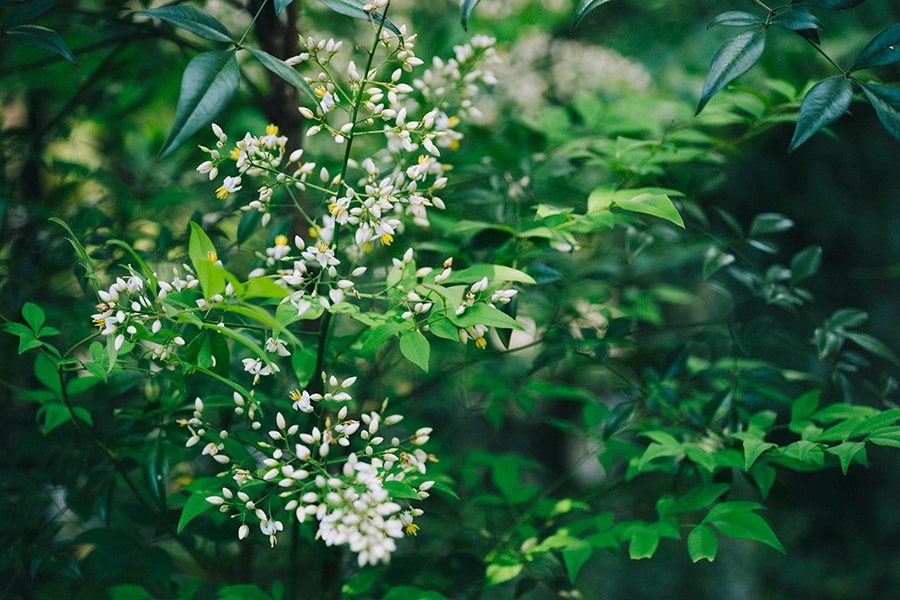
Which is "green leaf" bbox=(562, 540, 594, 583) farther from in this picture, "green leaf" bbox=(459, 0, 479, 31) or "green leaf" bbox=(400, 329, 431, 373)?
"green leaf" bbox=(459, 0, 479, 31)

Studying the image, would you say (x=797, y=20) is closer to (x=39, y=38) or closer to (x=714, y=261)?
(x=714, y=261)

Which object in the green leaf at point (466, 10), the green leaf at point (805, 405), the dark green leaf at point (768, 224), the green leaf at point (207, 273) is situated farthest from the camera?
the dark green leaf at point (768, 224)

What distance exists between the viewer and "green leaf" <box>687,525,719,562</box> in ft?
3.13

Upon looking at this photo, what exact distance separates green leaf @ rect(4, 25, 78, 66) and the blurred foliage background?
0.34 m

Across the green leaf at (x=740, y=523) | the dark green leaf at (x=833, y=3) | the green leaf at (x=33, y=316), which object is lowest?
the green leaf at (x=740, y=523)

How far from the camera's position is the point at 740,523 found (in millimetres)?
981

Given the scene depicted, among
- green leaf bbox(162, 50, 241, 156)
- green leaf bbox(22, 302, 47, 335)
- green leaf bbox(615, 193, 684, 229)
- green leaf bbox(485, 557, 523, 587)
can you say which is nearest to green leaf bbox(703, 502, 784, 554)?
green leaf bbox(485, 557, 523, 587)

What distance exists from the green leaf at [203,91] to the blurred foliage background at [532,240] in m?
0.46

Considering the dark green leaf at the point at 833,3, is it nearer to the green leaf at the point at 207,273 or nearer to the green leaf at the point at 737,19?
the green leaf at the point at 737,19

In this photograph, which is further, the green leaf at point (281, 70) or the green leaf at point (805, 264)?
the green leaf at point (805, 264)

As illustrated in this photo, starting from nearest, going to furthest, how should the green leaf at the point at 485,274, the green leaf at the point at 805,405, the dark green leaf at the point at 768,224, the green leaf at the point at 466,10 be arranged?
the green leaf at the point at 466,10, the green leaf at the point at 485,274, the green leaf at the point at 805,405, the dark green leaf at the point at 768,224

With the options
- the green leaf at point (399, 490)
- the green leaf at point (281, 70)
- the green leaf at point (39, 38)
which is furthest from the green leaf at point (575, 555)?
the green leaf at point (39, 38)

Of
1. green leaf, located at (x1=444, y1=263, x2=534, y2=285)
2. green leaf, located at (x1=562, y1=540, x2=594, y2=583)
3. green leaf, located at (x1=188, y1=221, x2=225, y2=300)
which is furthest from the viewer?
green leaf, located at (x1=562, y1=540, x2=594, y2=583)

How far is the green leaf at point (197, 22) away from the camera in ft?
2.60
